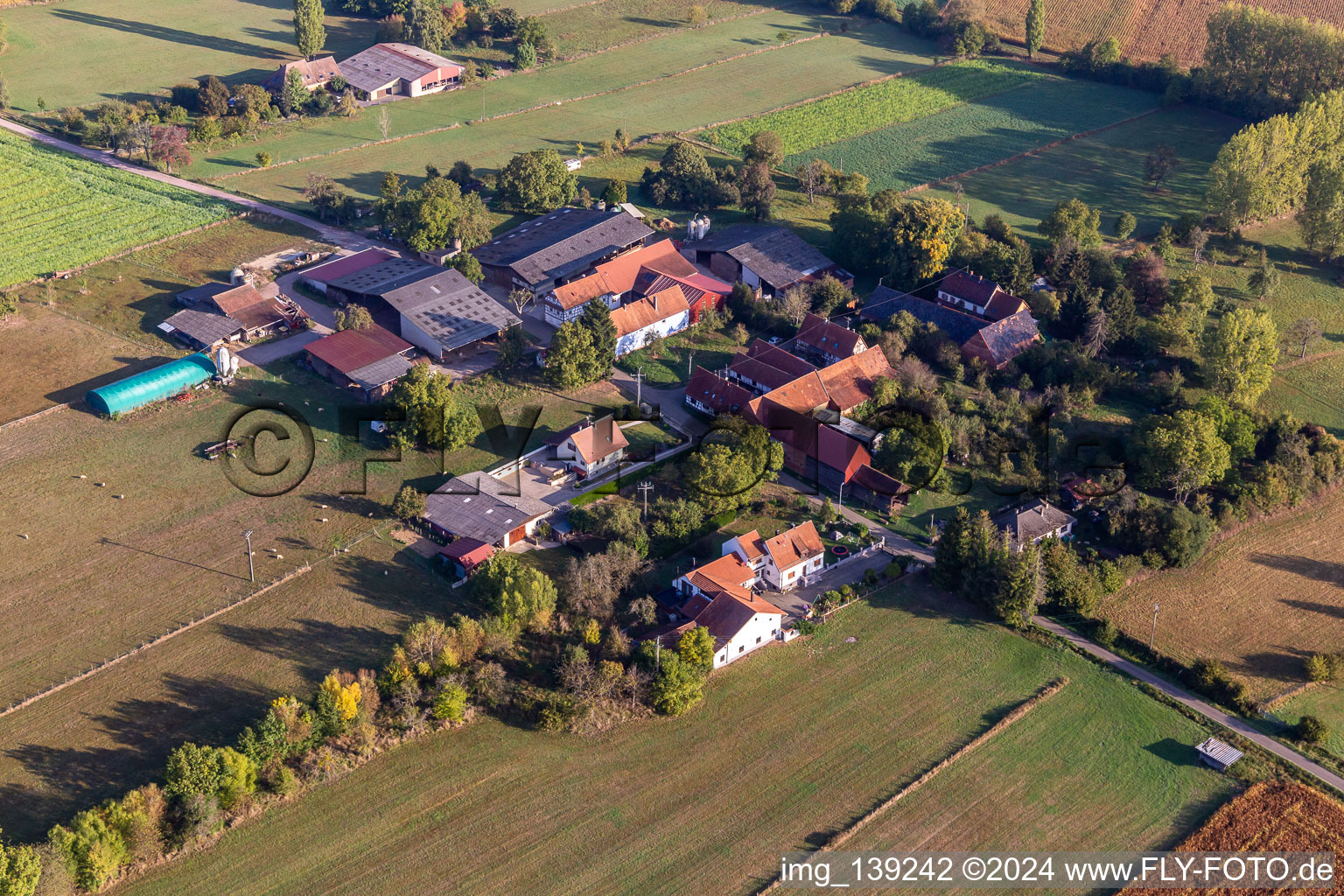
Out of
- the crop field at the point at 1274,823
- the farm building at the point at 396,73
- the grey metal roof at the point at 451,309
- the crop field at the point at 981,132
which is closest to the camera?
the crop field at the point at 1274,823

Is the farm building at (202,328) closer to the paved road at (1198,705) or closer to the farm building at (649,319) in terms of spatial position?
the farm building at (649,319)

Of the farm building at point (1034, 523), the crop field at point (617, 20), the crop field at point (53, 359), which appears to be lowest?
the farm building at point (1034, 523)

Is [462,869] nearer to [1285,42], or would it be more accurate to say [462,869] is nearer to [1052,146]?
[1052,146]

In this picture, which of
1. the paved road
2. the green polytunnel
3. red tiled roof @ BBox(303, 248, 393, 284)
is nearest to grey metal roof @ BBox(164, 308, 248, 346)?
the green polytunnel

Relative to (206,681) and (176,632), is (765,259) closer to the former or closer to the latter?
(176,632)

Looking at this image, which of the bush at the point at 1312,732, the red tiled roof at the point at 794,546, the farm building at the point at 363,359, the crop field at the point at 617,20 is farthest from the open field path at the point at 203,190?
the bush at the point at 1312,732

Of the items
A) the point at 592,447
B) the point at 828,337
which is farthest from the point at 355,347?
the point at 828,337

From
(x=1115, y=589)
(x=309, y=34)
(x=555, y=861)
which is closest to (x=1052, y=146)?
(x=1115, y=589)
